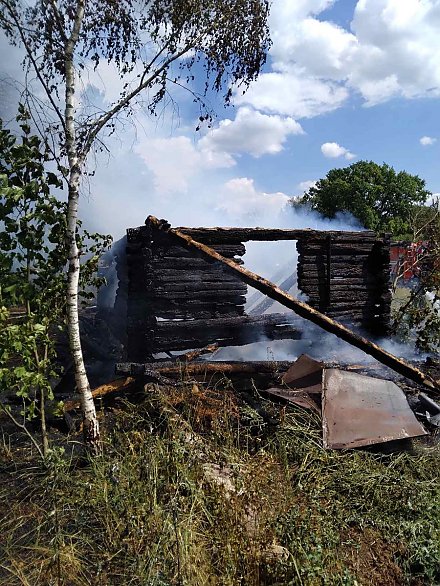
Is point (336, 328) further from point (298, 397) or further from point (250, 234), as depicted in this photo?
point (250, 234)

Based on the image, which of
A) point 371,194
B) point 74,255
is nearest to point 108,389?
point 74,255

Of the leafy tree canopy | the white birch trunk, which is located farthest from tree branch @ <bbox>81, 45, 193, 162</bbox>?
the leafy tree canopy

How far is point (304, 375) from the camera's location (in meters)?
7.06

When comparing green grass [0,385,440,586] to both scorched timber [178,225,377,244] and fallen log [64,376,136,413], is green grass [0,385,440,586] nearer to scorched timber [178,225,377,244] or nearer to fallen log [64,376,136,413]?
fallen log [64,376,136,413]

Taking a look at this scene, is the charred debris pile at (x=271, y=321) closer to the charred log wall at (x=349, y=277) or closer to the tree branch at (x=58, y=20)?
the charred log wall at (x=349, y=277)

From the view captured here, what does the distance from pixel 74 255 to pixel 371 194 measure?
36.2 meters

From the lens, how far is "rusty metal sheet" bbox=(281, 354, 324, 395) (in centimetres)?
681

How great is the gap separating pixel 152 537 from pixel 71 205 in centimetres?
351

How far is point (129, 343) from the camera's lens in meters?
9.55

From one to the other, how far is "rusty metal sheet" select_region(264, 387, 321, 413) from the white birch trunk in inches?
98.8

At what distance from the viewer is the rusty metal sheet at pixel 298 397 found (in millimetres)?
6234

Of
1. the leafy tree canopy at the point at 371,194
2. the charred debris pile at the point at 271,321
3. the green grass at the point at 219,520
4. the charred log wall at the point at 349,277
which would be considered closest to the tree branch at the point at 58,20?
the charred debris pile at the point at 271,321

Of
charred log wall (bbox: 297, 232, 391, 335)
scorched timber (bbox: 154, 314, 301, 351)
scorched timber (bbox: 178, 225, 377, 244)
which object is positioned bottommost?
scorched timber (bbox: 154, 314, 301, 351)

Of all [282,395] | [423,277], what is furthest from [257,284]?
[423,277]
